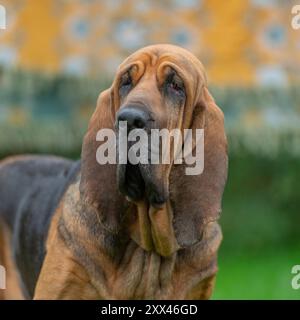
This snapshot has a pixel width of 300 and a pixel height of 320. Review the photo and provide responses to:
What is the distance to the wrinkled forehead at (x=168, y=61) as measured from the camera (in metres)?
4.82

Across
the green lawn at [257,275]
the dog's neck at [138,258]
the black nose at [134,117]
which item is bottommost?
the green lawn at [257,275]

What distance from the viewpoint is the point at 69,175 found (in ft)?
18.4

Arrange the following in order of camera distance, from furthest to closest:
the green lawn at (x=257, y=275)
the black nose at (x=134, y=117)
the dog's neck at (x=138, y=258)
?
the green lawn at (x=257, y=275)
the dog's neck at (x=138, y=258)
the black nose at (x=134, y=117)

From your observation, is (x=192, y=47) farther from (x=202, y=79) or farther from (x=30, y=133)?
(x=202, y=79)

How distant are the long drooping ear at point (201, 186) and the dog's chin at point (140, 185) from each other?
0.47 ft

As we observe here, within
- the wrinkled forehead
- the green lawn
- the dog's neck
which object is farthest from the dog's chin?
the green lawn

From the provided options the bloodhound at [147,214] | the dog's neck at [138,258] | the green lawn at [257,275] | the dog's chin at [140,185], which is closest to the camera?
the dog's chin at [140,185]

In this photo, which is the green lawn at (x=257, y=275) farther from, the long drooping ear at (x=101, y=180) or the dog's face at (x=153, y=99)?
the dog's face at (x=153, y=99)

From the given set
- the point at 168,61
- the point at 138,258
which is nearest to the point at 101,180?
the point at 138,258

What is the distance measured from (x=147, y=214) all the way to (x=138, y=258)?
9.2 inches

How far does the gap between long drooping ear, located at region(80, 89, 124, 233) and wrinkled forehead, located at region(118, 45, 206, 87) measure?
0.82 ft

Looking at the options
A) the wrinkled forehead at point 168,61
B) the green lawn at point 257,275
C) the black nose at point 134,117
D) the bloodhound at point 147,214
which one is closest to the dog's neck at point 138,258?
the bloodhound at point 147,214

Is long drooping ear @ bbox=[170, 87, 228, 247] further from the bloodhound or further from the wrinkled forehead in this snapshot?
the wrinkled forehead

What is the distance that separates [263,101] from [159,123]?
209 inches
